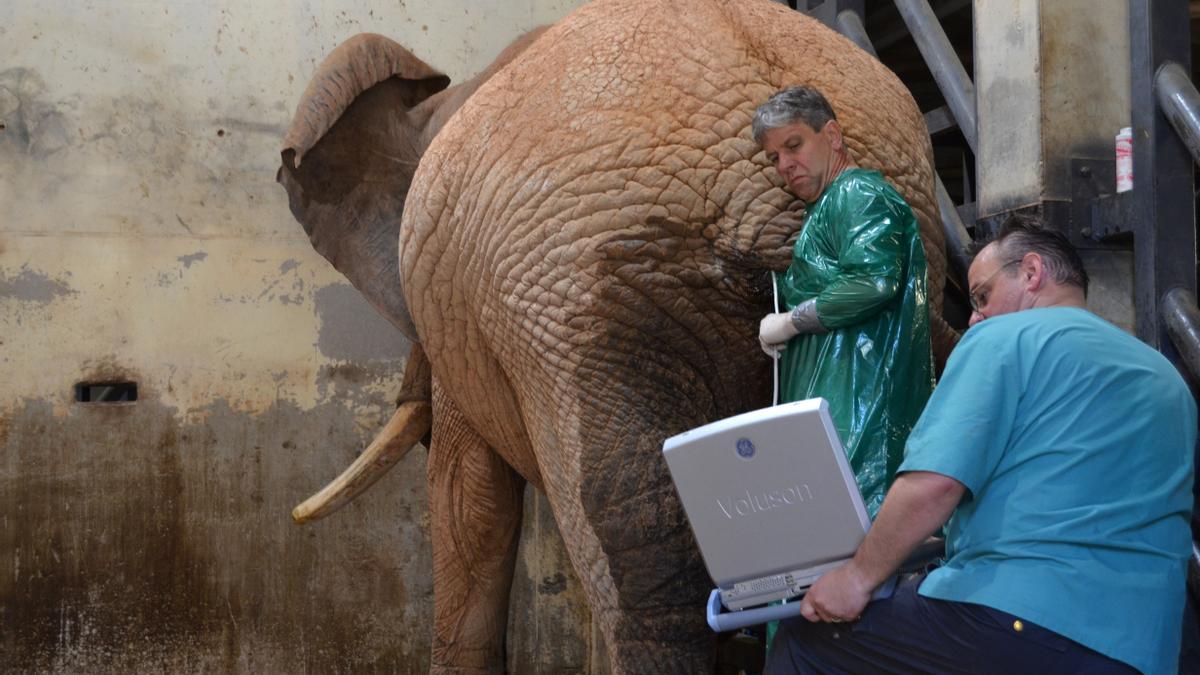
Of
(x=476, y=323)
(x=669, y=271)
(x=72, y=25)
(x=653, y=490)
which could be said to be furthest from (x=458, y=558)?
(x=72, y=25)

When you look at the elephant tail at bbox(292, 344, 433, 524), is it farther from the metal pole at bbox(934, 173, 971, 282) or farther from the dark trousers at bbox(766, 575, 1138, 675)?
the dark trousers at bbox(766, 575, 1138, 675)

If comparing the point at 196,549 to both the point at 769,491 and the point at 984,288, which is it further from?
the point at 984,288

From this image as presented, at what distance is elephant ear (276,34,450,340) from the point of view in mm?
4238

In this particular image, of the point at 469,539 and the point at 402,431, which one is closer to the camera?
the point at 469,539

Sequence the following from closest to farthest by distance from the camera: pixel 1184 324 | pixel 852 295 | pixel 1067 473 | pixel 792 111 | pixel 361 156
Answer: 1. pixel 1067 473
2. pixel 852 295
3. pixel 792 111
4. pixel 1184 324
5. pixel 361 156

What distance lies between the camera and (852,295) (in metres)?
2.50

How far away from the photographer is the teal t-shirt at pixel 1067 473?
6.80ft

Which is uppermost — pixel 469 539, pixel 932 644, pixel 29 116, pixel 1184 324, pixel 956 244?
pixel 29 116

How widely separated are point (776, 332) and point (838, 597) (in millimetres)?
649

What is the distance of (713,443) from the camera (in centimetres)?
232

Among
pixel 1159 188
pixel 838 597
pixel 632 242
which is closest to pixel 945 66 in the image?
pixel 1159 188

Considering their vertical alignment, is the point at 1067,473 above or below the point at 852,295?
below

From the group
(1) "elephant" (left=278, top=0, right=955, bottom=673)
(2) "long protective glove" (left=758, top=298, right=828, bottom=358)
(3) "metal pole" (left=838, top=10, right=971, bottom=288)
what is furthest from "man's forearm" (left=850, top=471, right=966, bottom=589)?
(3) "metal pole" (left=838, top=10, right=971, bottom=288)

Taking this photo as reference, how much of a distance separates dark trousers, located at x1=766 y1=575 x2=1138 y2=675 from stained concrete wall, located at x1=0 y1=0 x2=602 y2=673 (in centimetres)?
378
